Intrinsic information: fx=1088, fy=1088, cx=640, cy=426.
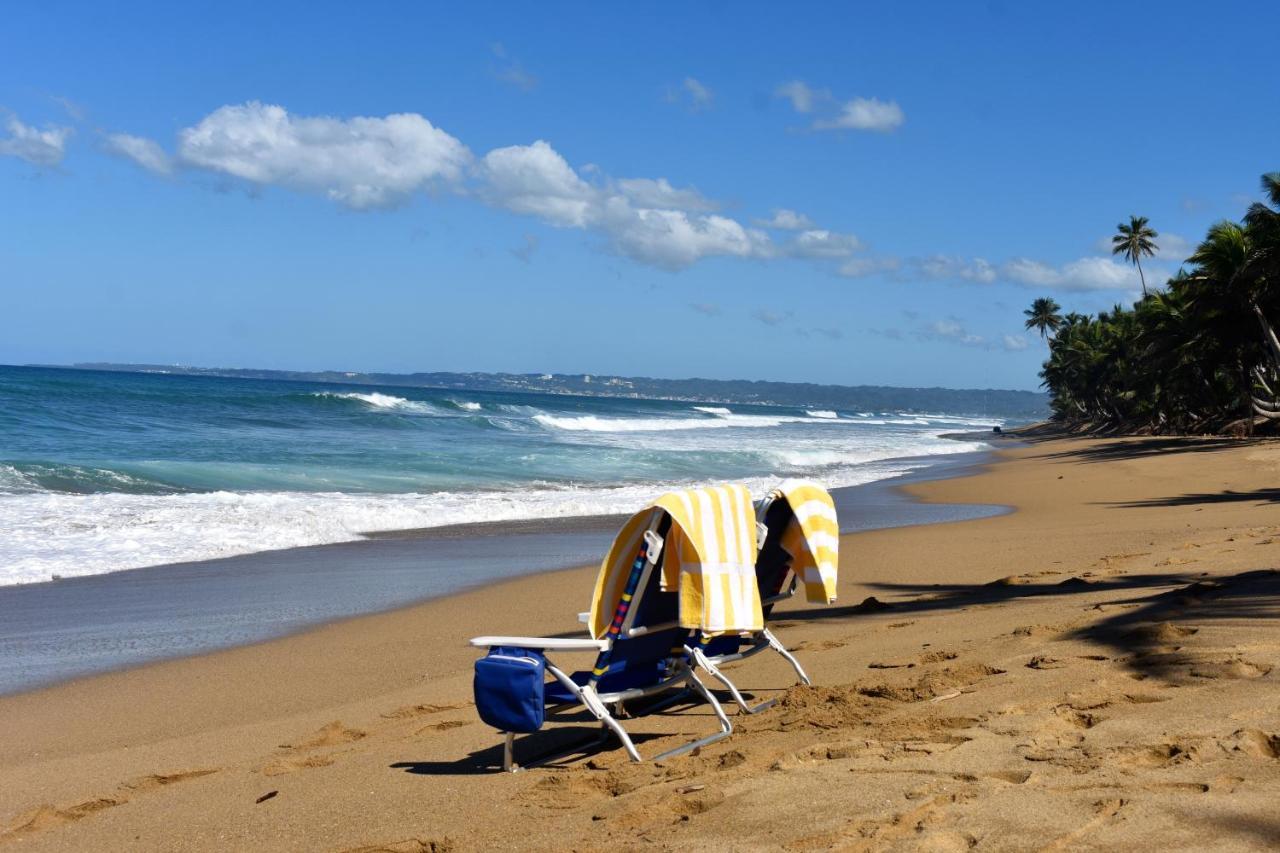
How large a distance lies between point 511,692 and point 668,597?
1.02m

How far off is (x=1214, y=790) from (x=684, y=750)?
2153mm

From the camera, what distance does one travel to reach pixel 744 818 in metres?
3.48

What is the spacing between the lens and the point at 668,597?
5191 millimetres

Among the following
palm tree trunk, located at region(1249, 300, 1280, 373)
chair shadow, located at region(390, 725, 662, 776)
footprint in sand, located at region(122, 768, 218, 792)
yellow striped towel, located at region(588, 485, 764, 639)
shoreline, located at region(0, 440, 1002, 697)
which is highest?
palm tree trunk, located at region(1249, 300, 1280, 373)

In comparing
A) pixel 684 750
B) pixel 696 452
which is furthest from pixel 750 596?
pixel 696 452

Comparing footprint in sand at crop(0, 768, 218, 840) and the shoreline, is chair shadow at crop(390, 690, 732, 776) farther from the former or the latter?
the shoreline

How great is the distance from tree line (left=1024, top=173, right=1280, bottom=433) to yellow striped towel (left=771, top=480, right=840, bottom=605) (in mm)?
29760

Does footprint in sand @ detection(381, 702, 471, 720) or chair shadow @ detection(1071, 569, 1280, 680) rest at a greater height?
chair shadow @ detection(1071, 569, 1280, 680)

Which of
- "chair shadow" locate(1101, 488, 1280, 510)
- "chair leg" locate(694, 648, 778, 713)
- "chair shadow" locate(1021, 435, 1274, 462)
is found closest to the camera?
"chair leg" locate(694, 648, 778, 713)

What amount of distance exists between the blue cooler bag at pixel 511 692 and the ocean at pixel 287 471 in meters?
7.40

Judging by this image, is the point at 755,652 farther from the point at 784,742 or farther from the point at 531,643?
the point at 531,643

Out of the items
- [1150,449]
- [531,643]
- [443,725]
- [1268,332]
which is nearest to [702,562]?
[531,643]

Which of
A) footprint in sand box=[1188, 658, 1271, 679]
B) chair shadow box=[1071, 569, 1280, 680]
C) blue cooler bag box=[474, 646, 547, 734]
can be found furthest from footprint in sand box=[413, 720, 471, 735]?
footprint in sand box=[1188, 658, 1271, 679]

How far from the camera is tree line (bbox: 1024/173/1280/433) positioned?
3325cm
